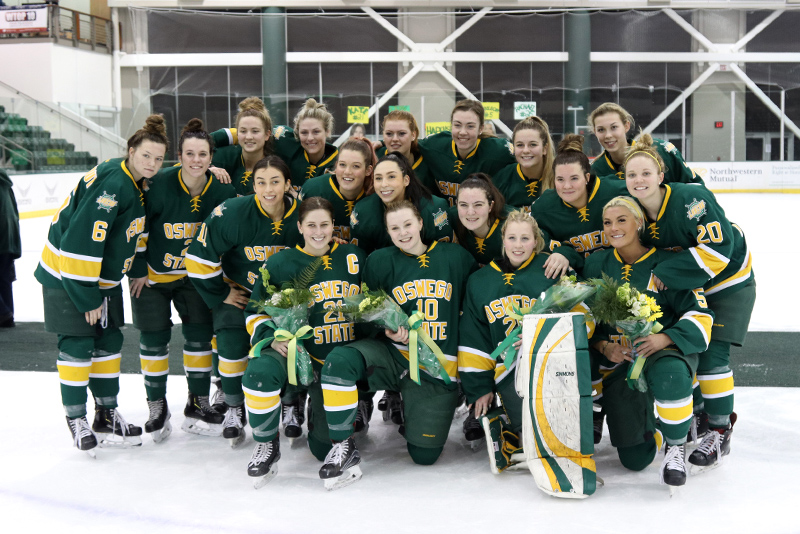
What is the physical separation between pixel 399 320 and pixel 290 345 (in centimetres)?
44

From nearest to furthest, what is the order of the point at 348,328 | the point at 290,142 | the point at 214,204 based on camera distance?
the point at 348,328 → the point at 214,204 → the point at 290,142

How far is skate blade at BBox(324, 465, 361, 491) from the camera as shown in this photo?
280cm

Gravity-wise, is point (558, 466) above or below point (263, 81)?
below

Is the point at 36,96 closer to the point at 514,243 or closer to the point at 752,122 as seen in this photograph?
the point at 752,122

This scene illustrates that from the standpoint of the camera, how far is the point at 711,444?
294 centimetres

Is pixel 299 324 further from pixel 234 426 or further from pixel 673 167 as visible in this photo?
pixel 673 167

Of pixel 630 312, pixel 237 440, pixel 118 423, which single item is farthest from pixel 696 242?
pixel 118 423

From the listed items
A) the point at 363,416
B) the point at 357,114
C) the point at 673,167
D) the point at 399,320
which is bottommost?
the point at 363,416

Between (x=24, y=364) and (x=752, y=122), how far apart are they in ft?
48.0

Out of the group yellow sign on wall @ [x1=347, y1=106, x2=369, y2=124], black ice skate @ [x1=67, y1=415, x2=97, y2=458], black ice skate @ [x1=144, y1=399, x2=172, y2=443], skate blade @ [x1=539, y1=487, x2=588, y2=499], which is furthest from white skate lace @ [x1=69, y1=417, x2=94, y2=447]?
yellow sign on wall @ [x1=347, y1=106, x2=369, y2=124]

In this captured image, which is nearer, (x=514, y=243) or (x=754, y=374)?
(x=514, y=243)

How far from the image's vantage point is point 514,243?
302cm

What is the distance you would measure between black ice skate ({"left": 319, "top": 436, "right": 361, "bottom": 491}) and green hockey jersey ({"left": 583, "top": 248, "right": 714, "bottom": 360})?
1.11m

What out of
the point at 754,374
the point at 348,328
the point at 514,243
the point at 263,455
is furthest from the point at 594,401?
the point at 754,374
